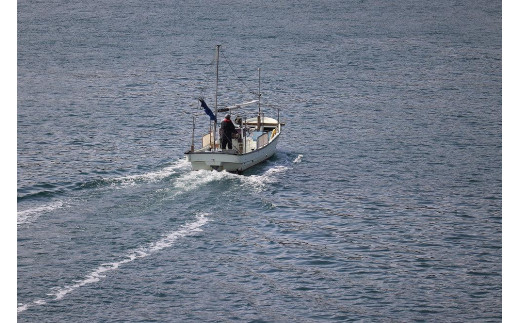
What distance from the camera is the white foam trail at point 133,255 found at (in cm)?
3956

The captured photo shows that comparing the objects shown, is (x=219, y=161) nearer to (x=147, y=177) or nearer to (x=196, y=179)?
(x=196, y=179)

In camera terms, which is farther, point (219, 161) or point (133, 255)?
point (219, 161)

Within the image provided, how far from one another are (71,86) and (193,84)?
13592 mm

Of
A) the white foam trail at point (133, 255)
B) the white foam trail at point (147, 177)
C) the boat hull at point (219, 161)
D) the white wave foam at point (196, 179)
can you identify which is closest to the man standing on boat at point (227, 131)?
the boat hull at point (219, 161)

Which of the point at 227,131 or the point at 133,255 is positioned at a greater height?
the point at 227,131

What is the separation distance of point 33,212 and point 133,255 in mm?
8888

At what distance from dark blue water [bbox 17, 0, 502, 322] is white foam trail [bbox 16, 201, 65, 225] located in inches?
6.4

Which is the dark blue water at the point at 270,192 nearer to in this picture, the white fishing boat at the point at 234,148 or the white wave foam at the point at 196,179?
the white wave foam at the point at 196,179

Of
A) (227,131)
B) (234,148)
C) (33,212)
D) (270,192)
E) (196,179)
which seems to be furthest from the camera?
(234,148)

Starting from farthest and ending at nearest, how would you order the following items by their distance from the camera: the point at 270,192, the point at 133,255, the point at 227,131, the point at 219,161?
the point at 227,131 < the point at 219,161 < the point at 270,192 < the point at 133,255

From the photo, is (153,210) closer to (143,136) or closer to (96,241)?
(96,241)

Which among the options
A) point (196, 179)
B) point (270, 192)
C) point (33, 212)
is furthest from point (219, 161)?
point (33, 212)

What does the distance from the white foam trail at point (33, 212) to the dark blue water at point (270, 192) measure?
0.16 metres

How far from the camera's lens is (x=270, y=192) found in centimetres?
5647
